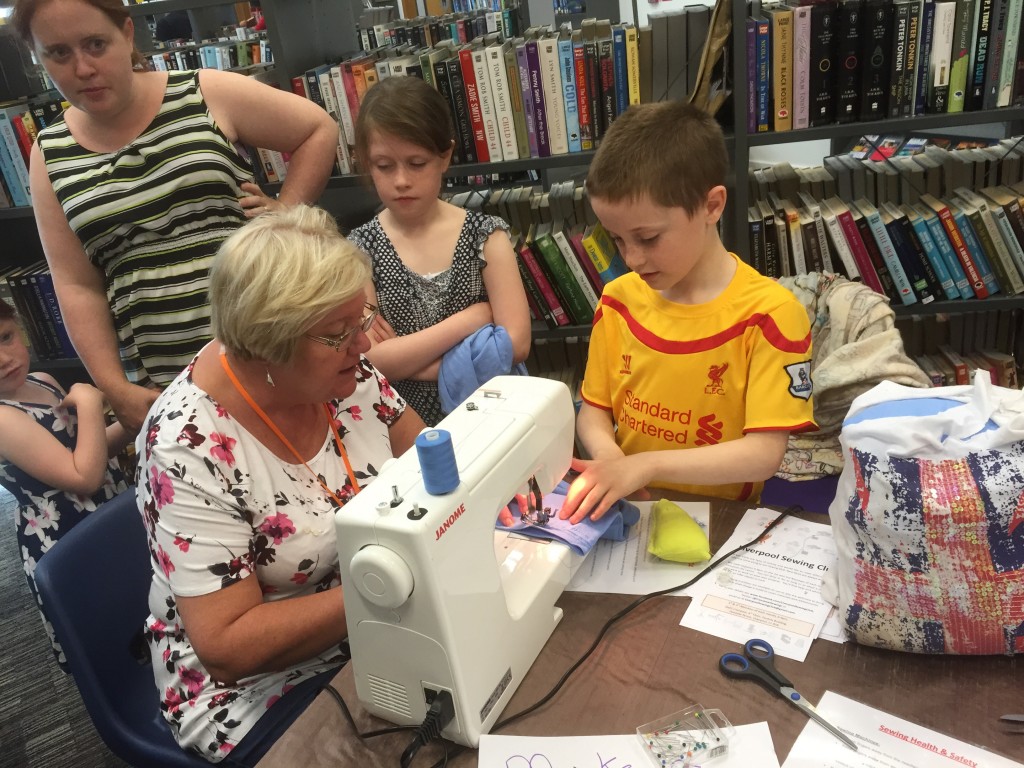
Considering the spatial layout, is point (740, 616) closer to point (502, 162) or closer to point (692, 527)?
→ point (692, 527)

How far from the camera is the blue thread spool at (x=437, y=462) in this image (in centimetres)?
88

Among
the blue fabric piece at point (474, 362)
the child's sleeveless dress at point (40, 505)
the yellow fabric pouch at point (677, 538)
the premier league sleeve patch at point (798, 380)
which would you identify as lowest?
the child's sleeveless dress at point (40, 505)

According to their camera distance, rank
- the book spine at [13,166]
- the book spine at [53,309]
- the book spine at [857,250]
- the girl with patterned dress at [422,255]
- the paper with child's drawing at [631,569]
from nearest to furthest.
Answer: the paper with child's drawing at [631,569]
the girl with patterned dress at [422,255]
the book spine at [857,250]
the book spine at [13,166]
the book spine at [53,309]

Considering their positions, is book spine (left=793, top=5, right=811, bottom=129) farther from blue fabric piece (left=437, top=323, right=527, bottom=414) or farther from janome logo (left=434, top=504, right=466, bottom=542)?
janome logo (left=434, top=504, right=466, bottom=542)

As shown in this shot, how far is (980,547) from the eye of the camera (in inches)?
33.0

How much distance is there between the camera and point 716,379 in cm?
135

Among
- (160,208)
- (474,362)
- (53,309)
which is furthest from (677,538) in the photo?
(53,309)

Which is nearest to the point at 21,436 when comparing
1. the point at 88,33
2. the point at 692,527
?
the point at 88,33

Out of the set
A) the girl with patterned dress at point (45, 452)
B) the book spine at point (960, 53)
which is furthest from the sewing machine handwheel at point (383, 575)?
the book spine at point (960, 53)

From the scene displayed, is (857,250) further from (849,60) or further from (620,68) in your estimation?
(620,68)

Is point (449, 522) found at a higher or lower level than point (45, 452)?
higher

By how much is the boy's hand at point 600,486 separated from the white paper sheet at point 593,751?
31 cm

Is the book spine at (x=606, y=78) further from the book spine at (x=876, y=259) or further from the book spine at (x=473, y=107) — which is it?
the book spine at (x=876, y=259)

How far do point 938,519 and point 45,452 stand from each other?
192cm
